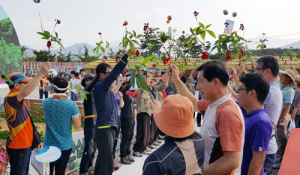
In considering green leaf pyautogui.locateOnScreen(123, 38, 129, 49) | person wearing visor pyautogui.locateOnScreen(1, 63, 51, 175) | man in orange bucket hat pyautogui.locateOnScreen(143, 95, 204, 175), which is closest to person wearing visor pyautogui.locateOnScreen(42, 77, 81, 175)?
person wearing visor pyautogui.locateOnScreen(1, 63, 51, 175)

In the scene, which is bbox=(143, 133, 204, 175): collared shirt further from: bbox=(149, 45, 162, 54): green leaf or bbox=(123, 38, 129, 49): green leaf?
bbox=(123, 38, 129, 49): green leaf

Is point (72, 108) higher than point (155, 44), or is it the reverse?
point (155, 44)

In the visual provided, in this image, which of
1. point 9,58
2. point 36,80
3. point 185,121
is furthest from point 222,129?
point 9,58

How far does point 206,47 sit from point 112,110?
162 centimetres

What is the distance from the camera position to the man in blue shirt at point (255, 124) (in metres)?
1.66

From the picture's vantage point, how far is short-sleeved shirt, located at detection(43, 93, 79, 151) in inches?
108

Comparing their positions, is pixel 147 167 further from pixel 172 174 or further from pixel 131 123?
pixel 131 123

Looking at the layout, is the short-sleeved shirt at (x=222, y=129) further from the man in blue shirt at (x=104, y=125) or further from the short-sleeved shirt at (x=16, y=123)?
the short-sleeved shirt at (x=16, y=123)

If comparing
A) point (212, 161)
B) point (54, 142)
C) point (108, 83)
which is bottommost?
point (54, 142)

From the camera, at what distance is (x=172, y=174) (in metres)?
1.20

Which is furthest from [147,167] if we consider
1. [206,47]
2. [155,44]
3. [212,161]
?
[206,47]

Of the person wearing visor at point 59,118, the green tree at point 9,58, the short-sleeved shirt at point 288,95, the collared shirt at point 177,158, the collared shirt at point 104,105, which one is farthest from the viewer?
the green tree at point 9,58

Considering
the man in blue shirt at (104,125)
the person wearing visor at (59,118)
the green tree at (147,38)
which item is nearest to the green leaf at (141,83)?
Result: the green tree at (147,38)

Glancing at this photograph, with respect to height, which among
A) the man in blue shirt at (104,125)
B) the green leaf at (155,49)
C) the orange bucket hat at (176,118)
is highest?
the green leaf at (155,49)
